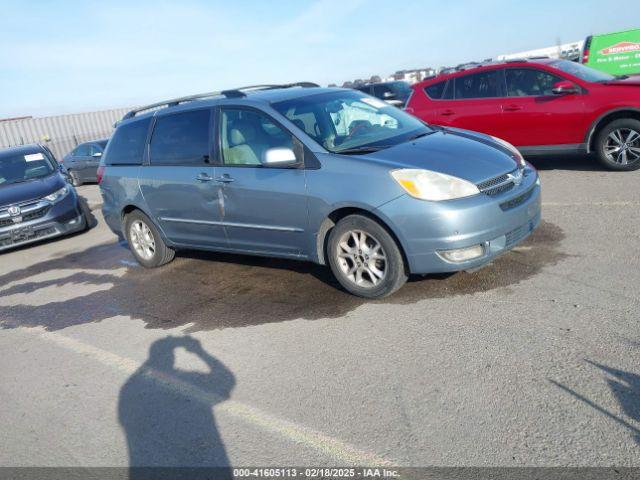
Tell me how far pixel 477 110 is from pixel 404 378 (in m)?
6.55

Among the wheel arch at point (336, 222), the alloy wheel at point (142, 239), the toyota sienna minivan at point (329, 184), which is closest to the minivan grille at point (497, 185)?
the toyota sienna minivan at point (329, 184)

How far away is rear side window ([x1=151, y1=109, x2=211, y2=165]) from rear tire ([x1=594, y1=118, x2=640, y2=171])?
18.4 feet

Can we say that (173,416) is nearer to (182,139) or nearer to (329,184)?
(329,184)

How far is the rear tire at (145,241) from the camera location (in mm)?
6715

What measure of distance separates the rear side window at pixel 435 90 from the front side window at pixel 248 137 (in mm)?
5010

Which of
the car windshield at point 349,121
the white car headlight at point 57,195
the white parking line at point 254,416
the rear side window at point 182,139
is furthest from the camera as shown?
the white car headlight at point 57,195

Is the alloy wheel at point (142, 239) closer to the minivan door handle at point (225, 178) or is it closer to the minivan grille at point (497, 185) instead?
the minivan door handle at point (225, 178)

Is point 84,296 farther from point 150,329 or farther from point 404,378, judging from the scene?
point 404,378

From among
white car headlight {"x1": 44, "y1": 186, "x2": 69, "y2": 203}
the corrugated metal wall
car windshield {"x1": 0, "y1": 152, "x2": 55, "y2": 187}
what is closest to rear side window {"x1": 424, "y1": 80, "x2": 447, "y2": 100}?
white car headlight {"x1": 44, "y1": 186, "x2": 69, "y2": 203}

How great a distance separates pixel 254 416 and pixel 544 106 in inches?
272

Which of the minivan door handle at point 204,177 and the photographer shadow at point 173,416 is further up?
the minivan door handle at point 204,177

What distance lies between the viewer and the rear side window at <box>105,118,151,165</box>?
654cm

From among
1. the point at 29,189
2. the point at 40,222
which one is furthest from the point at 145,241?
the point at 29,189

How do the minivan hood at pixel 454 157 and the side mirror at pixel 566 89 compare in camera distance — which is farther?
the side mirror at pixel 566 89
